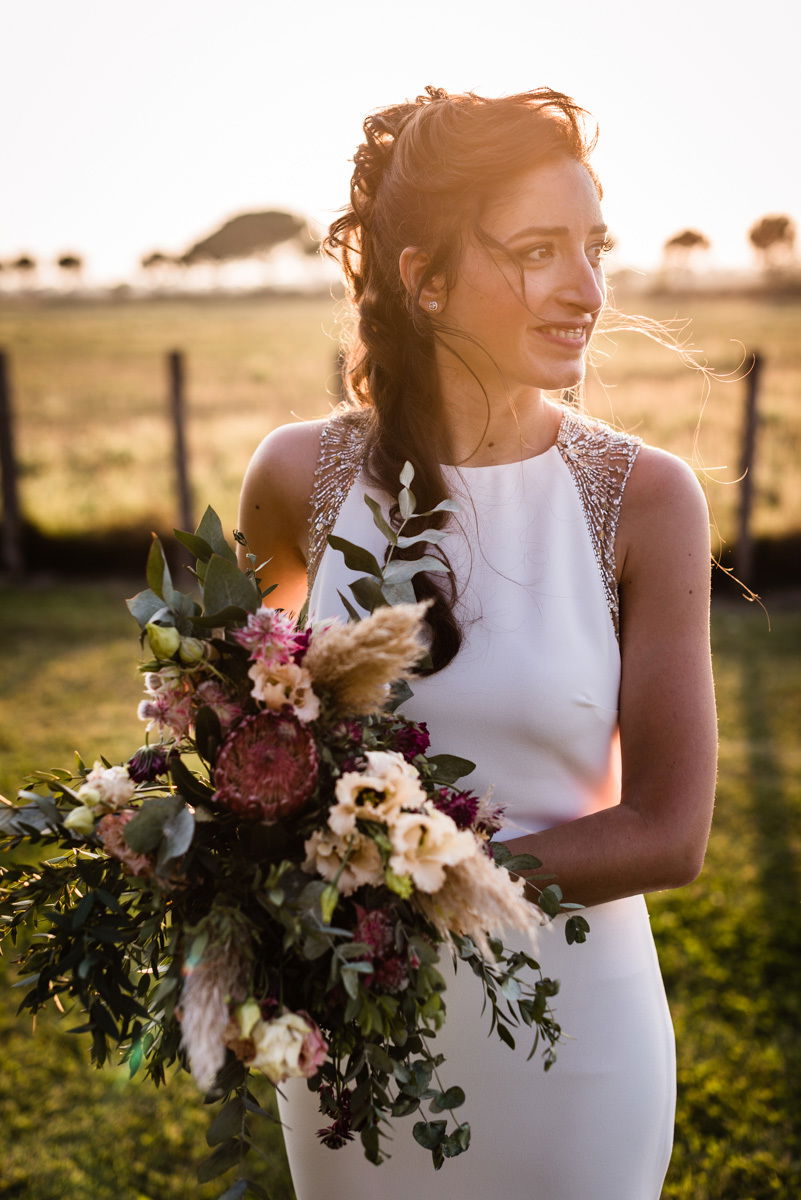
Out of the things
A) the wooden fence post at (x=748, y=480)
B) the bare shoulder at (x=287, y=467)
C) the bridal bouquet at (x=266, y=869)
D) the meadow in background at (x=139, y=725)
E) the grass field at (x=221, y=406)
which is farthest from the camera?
the grass field at (x=221, y=406)

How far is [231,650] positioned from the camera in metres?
1.37

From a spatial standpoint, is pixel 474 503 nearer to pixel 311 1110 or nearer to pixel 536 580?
pixel 536 580

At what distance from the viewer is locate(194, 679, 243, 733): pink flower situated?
4.30 feet

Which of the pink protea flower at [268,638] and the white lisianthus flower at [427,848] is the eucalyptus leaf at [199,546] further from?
the white lisianthus flower at [427,848]

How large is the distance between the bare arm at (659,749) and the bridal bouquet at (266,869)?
1.29 ft

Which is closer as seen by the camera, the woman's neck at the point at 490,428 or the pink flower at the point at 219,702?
the pink flower at the point at 219,702

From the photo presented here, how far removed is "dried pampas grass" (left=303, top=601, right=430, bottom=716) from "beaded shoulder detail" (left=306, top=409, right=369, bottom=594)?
89 centimetres

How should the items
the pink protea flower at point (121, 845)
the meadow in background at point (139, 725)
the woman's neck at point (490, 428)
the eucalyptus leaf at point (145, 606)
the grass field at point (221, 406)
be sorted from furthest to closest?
the grass field at point (221, 406)
the meadow in background at point (139, 725)
the woman's neck at point (490, 428)
the eucalyptus leaf at point (145, 606)
the pink protea flower at point (121, 845)

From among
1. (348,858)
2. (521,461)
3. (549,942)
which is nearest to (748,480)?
(521,461)

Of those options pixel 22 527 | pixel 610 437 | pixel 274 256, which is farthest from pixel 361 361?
pixel 274 256

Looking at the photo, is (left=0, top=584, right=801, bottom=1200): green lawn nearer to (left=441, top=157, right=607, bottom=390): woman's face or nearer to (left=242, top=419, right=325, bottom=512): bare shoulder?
(left=242, top=419, right=325, bottom=512): bare shoulder

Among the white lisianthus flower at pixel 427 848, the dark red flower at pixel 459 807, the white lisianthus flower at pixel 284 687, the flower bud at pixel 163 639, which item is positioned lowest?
the dark red flower at pixel 459 807

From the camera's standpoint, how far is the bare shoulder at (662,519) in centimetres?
189

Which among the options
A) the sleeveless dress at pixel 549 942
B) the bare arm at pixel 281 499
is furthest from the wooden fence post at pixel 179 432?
the sleeveless dress at pixel 549 942
